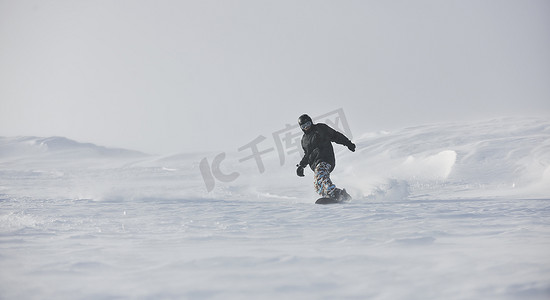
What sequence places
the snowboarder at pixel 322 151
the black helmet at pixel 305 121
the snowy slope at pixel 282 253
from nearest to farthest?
the snowy slope at pixel 282 253 < the black helmet at pixel 305 121 < the snowboarder at pixel 322 151

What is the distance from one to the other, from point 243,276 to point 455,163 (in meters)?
14.4

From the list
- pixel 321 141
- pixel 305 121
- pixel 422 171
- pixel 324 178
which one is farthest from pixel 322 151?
pixel 422 171

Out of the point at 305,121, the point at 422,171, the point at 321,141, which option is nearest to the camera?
the point at 305,121

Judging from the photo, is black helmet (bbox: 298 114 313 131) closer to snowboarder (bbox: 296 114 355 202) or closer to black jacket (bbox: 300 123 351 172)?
snowboarder (bbox: 296 114 355 202)

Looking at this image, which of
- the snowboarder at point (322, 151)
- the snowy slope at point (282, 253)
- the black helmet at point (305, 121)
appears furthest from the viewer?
the snowboarder at point (322, 151)

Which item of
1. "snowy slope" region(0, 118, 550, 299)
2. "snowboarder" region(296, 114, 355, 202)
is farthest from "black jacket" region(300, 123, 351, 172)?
"snowy slope" region(0, 118, 550, 299)

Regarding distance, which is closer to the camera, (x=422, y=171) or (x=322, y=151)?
(x=322, y=151)

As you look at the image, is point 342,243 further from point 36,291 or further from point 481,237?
point 36,291

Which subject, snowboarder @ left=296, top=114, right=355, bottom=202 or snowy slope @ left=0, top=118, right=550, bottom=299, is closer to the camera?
snowy slope @ left=0, top=118, right=550, bottom=299

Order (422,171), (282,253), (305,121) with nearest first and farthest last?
1. (282,253)
2. (305,121)
3. (422,171)

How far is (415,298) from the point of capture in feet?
8.21

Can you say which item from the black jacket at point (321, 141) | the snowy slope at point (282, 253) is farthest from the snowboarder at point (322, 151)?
the snowy slope at point (282, 253)

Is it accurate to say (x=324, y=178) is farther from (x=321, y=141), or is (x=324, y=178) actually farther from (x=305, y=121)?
(x=305, y=121)

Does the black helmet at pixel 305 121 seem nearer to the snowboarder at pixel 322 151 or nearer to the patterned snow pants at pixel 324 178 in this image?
the snowboarder at pixel 322 151
